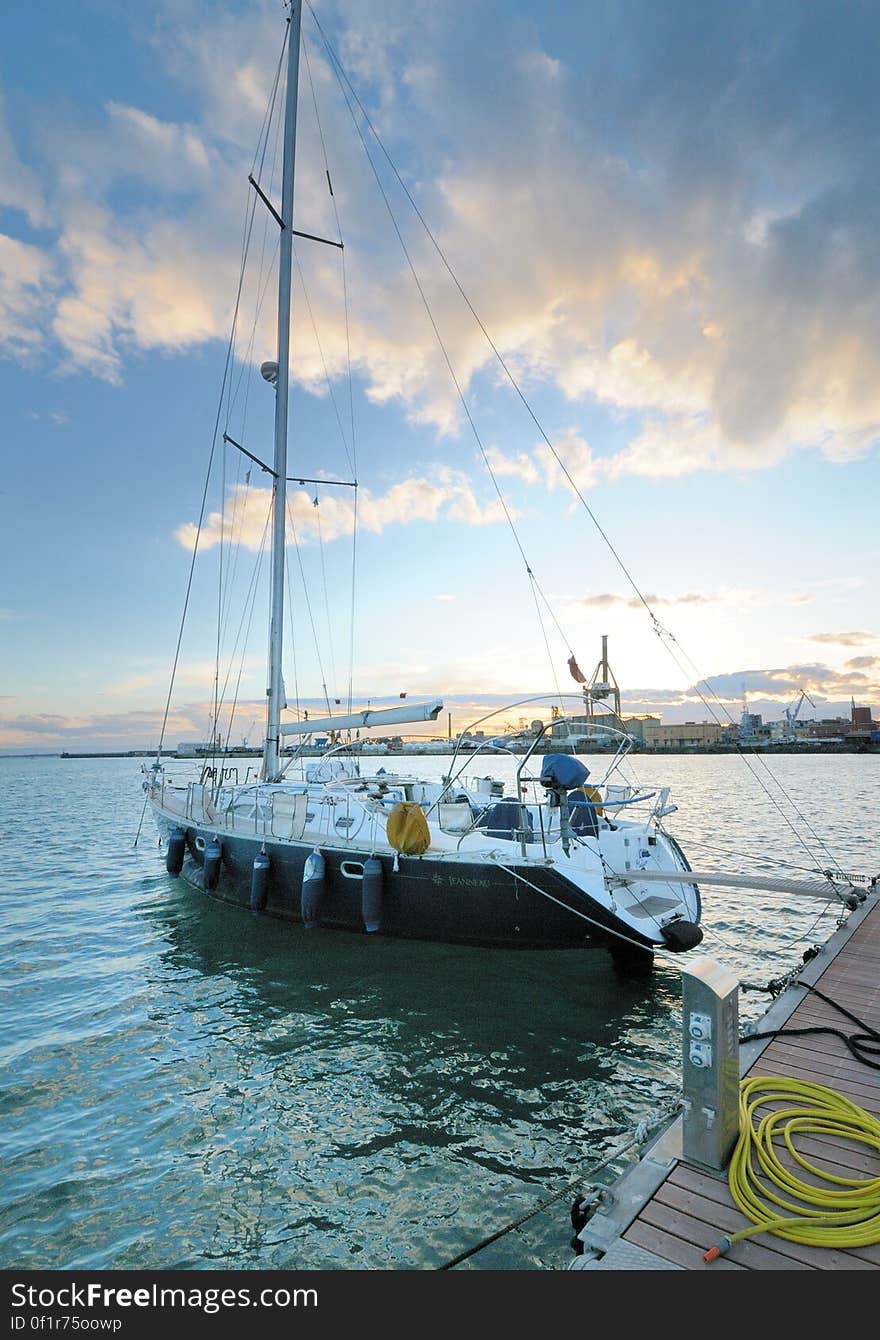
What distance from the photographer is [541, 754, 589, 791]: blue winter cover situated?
409 inches

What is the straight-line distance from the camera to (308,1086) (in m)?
7.13

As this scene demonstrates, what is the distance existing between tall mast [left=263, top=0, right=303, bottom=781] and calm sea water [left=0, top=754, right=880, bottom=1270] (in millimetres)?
4528

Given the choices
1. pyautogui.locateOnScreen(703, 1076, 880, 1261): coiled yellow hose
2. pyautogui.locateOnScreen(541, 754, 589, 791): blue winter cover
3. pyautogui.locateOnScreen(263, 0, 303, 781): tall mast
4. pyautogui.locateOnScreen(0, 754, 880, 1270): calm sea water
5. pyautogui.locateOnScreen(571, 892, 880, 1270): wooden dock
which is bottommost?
pyautogui.locateOnScreen(0, 754, 880, 1270): calm sea water

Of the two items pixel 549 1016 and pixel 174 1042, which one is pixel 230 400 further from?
pixel 549 1016

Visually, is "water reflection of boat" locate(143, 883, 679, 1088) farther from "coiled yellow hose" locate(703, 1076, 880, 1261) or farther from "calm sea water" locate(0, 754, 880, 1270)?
"coiled yellow hose" locate(703, 1076, 880, 1261)

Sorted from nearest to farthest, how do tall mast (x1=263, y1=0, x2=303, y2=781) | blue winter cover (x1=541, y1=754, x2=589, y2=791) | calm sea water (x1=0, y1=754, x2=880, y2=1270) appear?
calm sea water (x1=0, y1=754, x2=880, y2=1270) → blue winter cover (x1=541, y1=754, x2=589, y2=791) → tall mast (x1=263, y1=0, x2=303, y2=781)

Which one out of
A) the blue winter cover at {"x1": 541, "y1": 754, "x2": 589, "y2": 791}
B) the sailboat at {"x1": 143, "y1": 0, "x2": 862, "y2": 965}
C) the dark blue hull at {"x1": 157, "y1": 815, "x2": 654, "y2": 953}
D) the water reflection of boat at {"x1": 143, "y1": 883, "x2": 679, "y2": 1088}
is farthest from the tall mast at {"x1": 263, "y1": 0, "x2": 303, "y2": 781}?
the blue winter cover at {"x1": 541, "y1": 754, "x2": 589, "y2": 791}

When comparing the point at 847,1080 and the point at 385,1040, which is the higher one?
the point at 847,1080

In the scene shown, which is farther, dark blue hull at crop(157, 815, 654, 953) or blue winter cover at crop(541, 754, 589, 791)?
blue winter cover at crop(541, 754, 589, 791)

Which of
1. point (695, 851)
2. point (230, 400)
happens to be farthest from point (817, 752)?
point (230, 400)

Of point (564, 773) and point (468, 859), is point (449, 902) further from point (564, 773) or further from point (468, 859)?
point (564, 773)

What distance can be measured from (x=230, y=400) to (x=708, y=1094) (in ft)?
63.4

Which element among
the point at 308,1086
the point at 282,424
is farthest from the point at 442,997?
the point at 282,424
